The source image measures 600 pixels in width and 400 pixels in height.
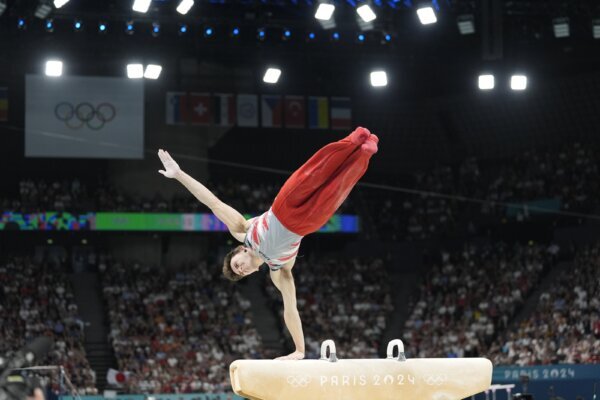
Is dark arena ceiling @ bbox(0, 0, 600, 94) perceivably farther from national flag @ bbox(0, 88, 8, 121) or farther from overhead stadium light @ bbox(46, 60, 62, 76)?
national flag @ bbox(0, 88, 8, 121)

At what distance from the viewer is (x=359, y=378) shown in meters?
7.04

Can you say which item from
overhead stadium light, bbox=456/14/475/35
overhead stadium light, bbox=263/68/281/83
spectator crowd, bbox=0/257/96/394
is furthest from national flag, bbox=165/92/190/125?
overhead stadium light, bbox=456/14/475/35

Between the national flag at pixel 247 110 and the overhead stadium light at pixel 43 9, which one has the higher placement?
the overhead stadium light at pixel 43 9

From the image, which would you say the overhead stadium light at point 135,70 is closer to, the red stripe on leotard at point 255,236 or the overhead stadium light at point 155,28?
the overhead stadium light at point 155,28

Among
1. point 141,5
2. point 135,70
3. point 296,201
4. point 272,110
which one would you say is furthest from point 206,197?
point 272,110

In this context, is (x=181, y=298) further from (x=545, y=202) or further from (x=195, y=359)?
(x=545, y=202)

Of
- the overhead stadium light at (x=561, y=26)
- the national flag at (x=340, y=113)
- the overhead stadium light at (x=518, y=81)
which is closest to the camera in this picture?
the overhead stadium light at (x=518, y=81)

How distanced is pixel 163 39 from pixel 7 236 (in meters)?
11.7

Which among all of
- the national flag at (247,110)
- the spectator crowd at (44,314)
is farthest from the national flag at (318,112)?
the spectator crowd at (44,314)

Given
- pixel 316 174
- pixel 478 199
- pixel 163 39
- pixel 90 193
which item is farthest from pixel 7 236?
pixel 316 174

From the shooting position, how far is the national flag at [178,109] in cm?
2833

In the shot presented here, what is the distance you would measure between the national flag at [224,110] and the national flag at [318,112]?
2.47 meters

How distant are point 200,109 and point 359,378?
22.1 m

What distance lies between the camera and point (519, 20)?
21406mm
